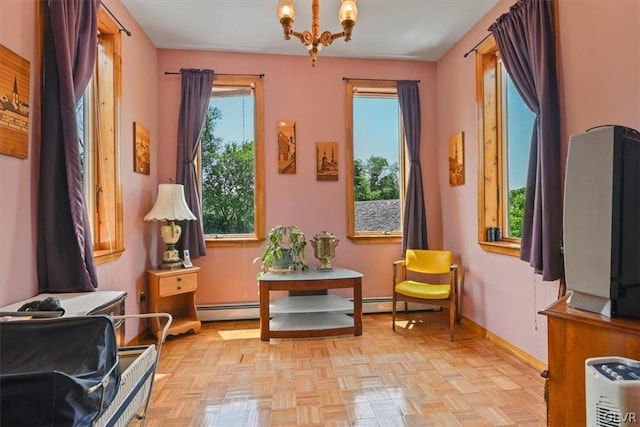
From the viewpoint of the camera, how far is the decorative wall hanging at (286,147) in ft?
12.5

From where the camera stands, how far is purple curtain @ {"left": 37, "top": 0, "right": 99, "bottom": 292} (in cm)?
191

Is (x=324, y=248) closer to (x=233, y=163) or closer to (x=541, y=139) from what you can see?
(x=233, y=163)

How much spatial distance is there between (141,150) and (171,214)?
696 mm

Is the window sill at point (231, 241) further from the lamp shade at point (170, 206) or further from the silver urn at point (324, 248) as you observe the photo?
the silver urn at point (324, 248)

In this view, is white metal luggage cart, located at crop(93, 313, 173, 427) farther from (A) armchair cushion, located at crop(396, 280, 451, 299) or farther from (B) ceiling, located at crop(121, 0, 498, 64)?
(B) ceiling, located at crop(121, 0, 498, 64)

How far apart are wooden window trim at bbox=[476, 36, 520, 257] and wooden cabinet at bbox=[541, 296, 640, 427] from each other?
1704 mm

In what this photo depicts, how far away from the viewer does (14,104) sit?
1.72 m

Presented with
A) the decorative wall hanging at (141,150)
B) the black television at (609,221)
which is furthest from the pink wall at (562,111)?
the decorative wall hanging at (141,150)

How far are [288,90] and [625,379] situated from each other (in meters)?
3.60

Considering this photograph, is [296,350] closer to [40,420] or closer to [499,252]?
[499,252]

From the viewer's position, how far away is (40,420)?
33.5 inches

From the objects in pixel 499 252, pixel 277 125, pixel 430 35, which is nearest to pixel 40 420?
pixel 499 252

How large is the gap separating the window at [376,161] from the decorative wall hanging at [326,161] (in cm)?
22

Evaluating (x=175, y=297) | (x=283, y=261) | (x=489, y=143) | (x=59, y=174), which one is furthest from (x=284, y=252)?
(x=489, y=143)
